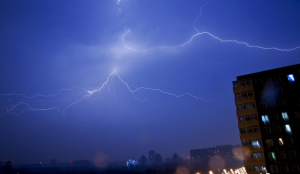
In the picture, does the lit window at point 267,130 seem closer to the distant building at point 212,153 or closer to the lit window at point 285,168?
the lit window at point 285,168

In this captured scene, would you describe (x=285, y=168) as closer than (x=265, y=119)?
Yes

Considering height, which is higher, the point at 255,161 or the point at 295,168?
the point at 255,161

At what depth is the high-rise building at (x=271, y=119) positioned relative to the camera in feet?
82.2

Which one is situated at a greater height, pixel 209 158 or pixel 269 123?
pixel 269 123

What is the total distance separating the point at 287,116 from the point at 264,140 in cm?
389

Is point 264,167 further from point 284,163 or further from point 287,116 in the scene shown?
point 287,116

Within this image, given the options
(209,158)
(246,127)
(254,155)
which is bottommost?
(209,158)

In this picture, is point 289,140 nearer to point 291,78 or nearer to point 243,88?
point 291,78

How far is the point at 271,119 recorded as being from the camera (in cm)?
2655

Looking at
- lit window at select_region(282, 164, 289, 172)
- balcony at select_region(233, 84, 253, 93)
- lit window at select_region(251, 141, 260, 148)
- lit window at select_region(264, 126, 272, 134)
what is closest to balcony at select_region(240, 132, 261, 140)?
lit window at select_region(251, 141, 260, 148)

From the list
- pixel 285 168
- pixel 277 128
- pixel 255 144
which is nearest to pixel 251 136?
pixel 255 144

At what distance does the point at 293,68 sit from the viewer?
88.1 feet

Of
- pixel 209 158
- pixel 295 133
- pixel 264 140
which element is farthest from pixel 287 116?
pixel 209 158

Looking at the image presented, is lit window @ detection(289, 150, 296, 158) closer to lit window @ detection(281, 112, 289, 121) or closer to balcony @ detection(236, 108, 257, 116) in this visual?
lit window @ detection(281, 112, 289, 121)
